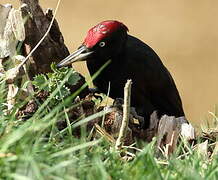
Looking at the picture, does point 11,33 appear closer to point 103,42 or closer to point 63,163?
point 103,42

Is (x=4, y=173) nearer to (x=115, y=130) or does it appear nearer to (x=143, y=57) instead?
(x=115, y=130)

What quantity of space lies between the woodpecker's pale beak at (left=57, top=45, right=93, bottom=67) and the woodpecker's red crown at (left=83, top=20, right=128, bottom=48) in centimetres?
4

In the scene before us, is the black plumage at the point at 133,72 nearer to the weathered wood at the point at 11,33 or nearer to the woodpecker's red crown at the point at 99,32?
the woodpecker's red crown at the point at 99,32

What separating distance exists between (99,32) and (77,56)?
26 cm

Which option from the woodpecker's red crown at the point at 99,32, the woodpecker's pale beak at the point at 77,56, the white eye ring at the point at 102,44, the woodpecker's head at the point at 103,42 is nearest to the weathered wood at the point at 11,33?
the woodpecker's pale beak at the point at 77,56

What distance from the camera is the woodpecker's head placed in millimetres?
4461

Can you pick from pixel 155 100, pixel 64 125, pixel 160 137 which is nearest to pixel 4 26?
pixel 64 125

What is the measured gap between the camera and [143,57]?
4.93m

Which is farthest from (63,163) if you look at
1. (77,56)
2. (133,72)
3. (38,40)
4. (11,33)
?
(133,72)

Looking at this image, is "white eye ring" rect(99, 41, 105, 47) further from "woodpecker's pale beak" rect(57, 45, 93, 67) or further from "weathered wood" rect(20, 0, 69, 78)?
"weathered wood" rect(20, 0, 69, 78)

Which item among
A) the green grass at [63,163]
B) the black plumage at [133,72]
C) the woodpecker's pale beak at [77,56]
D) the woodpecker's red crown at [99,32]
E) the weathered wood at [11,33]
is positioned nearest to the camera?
the green grass at [63,163]

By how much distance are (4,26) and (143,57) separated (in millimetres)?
1194

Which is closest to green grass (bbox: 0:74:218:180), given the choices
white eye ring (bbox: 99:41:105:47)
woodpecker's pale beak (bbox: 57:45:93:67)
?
woodpecker's pale beak (bbox: 57:45:93:67)

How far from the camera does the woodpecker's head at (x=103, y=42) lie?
14.6ft
